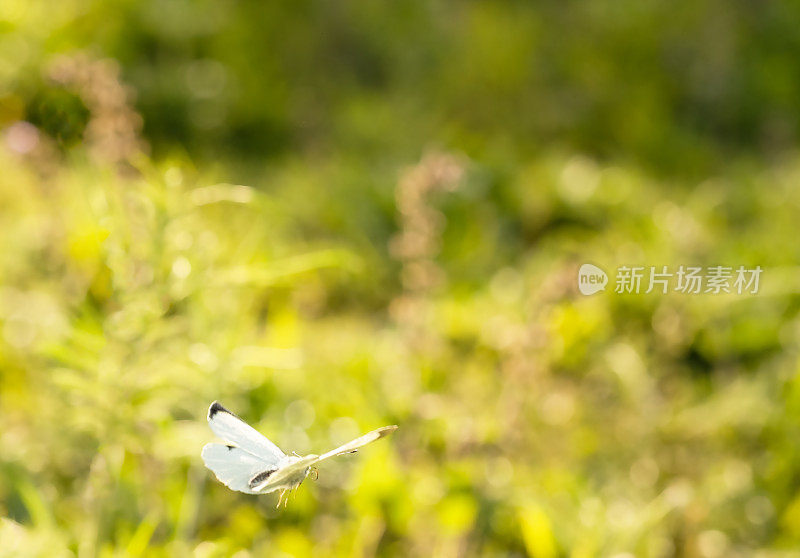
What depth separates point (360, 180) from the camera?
3.27m

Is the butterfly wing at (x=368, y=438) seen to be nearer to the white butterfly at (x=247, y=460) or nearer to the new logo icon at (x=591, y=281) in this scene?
the white butterfly at (x=247, y=460)

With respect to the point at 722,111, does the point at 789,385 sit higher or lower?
lower

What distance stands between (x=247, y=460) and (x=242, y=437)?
1 centimetres

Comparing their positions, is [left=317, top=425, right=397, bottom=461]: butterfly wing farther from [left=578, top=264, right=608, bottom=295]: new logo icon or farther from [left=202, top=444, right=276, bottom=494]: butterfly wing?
[left=578, top=264, right=608, bottom=295]: new logo icon

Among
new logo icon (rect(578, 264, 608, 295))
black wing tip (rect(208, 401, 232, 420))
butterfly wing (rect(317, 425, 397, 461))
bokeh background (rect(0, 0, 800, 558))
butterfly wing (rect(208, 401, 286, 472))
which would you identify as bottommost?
bokeh background (rect(0, 0, 800, 558))

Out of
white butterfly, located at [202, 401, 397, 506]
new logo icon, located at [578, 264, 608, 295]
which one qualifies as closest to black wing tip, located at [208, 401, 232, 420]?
white butterfly, located at [202, 401, 397, 506]

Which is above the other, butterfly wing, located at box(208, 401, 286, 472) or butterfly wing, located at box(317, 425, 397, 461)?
butterfly wing, located at box(317, 425, 397, 461)

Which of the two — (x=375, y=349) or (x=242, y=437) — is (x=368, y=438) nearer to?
(x=242, y=437)

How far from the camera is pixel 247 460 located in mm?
430

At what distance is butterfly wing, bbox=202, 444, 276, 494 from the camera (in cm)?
41

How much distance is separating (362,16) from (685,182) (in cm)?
267

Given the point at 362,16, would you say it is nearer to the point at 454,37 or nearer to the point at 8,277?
the point at 454,37

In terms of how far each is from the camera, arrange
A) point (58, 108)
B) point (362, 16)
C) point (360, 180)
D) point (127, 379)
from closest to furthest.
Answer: point (127, 379)
point (58, 108)
point (360, 180)
point (362, 16)

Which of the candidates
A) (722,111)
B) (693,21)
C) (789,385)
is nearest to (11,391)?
(789,385)
